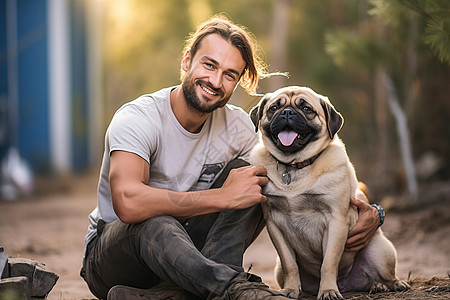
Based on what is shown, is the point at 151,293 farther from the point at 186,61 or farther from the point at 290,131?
the point at 186,61

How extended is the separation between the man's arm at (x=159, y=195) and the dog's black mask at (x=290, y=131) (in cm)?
25

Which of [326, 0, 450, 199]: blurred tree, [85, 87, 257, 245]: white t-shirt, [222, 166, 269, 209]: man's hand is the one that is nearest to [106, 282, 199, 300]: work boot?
[222, 166, 269, 209]: man's hand

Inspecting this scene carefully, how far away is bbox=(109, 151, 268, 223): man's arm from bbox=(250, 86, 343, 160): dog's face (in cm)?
27

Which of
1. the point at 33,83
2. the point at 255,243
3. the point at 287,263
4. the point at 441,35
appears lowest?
the point at 255,243

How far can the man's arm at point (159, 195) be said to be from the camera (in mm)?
2887

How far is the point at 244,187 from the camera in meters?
3.13

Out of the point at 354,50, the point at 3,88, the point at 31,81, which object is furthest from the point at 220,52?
the point at 31,81

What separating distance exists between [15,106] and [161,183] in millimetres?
9013

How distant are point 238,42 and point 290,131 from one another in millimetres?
594

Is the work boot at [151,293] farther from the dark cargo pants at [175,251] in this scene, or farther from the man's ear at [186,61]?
the man's ear at [186,61]

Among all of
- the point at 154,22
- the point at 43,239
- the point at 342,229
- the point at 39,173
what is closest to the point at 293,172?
the point at 342,229

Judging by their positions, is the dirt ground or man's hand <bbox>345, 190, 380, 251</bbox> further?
the dirt ground

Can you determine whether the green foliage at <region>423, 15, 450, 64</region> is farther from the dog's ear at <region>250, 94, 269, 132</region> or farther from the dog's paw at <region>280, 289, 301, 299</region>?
the dog's paw at <region>280, 289, 301, 299</region>

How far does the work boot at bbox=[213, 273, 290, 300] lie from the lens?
2645mm
